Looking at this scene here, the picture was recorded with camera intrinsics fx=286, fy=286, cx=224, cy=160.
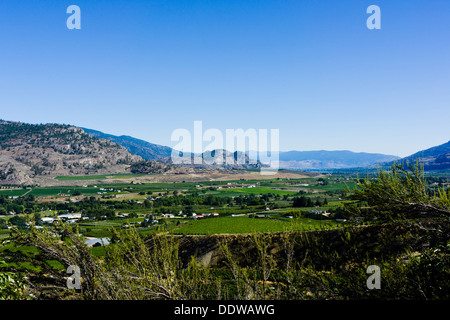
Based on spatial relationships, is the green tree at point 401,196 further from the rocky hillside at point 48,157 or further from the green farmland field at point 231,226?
the rocky hillside at point 48,157

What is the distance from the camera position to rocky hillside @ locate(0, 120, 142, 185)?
147500 millimetres

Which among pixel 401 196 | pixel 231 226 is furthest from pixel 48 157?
pixel 401 196

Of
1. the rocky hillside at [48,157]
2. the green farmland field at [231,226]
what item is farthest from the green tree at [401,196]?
the rocky hillside at [48,157]

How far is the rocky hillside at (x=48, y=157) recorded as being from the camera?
14750 centimetres

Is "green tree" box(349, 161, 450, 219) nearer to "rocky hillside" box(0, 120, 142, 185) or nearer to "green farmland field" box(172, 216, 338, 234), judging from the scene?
"green farmland field" box(172, 216, 338, 234)

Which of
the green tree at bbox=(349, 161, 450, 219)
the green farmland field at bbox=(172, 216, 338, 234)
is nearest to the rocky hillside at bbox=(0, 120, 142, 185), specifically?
the green farmland field at bbox=(172, 216, 338, 234)

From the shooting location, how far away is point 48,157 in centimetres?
16738

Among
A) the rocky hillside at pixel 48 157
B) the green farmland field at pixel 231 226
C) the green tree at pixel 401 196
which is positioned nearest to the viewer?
the green tree at pixel 401 196

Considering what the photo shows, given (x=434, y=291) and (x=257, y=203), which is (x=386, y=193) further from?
(x=257, y=203)

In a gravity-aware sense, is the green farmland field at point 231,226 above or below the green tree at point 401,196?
below
